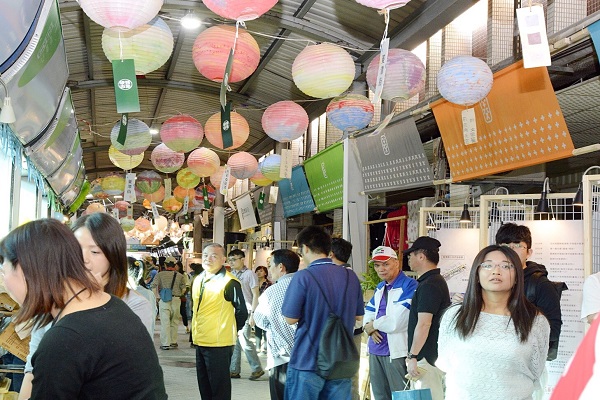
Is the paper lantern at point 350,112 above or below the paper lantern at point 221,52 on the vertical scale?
below

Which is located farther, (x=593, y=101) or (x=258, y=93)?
(x=258, y=93)

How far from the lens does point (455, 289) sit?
23.3 ft

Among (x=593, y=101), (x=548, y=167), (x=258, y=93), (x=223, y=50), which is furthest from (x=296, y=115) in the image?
(x=258, y=93)

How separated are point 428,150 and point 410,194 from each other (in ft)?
9.68

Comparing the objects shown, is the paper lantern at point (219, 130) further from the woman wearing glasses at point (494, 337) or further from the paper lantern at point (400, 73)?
the woman wearing glasses at point (494, 337)

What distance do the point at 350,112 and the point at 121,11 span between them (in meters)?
3.34

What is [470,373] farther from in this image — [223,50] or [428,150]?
[428,150]

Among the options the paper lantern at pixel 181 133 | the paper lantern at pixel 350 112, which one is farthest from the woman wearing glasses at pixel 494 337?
the paper lantern at pixel 181 133

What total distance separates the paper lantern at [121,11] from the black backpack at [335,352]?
2.68m

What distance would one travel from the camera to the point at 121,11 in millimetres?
5355

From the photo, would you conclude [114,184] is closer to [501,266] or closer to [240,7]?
[240,7]

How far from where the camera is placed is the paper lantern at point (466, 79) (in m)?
6.32

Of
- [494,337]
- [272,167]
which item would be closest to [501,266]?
[494,337]

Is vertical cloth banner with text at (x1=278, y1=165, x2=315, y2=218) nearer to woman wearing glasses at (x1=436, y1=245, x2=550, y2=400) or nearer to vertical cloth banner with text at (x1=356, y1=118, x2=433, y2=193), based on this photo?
vertical cloth banner with text at (x1=356, y1=118, x2=433, y2=193)
